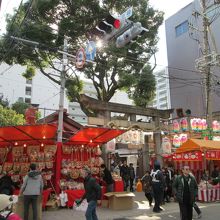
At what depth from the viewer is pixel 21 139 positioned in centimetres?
1445

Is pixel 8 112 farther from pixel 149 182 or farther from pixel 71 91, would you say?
pixel 149 182

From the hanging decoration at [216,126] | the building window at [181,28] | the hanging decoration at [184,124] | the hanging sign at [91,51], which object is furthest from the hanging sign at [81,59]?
the building window at [181,28]

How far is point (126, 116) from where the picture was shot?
68.5 ft

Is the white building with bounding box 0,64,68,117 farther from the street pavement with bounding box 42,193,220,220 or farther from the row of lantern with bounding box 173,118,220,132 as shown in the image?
the street pavement with bounding box 42,193,220,220

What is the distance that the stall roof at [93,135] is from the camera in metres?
13.7

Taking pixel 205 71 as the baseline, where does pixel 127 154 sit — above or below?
below

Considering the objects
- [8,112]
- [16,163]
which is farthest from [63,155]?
[8,112]

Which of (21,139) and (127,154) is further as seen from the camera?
(127,154)

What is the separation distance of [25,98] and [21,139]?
5367 centimetres

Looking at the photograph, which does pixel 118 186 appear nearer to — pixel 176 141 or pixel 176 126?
pixel 176 141

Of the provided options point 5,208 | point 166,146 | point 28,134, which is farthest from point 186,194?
point 166,146

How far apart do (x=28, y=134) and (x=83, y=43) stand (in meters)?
A: 9.43

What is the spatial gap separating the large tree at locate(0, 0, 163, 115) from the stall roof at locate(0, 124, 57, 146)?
23.8 ft

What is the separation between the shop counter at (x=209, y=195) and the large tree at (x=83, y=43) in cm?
882
